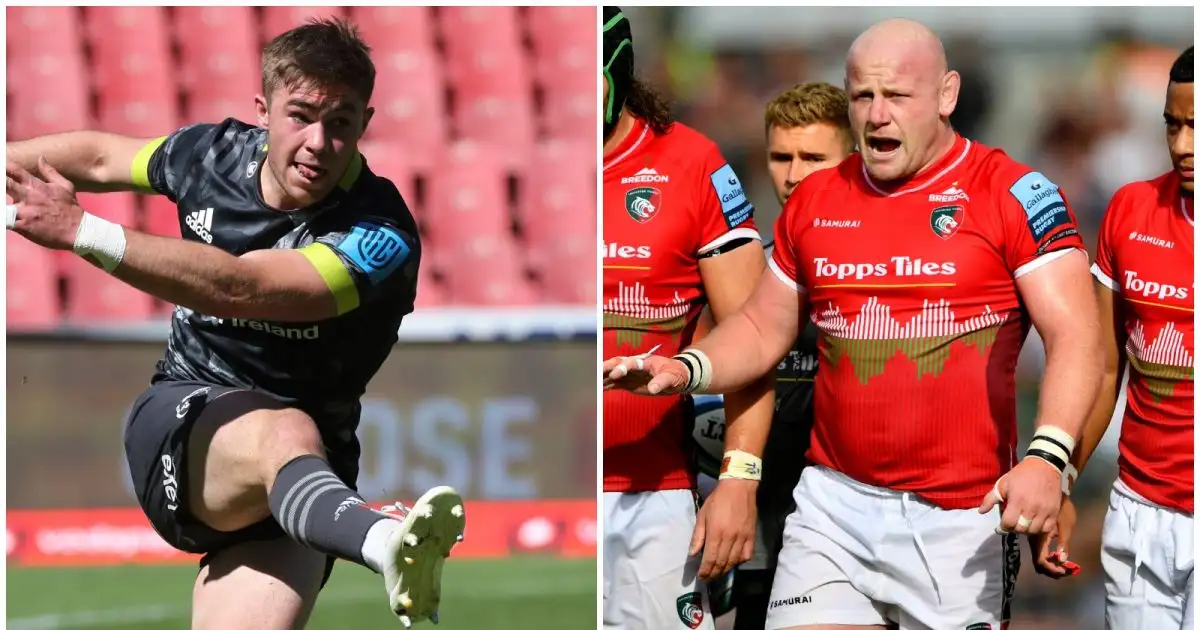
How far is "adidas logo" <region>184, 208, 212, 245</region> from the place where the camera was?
3250 millimetres

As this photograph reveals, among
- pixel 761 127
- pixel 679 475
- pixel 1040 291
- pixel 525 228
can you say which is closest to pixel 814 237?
pixel 1040 291

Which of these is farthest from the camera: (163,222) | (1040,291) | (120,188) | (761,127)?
(163,222)

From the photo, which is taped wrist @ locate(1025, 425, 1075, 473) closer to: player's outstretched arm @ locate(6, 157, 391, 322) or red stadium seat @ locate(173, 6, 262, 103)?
player's outstretched arm @ locate(6, 157, 391, 322)

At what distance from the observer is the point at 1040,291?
2713 millimetres

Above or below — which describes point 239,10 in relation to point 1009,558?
above

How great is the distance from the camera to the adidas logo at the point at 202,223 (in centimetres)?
325

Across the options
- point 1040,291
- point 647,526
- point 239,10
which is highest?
point 239,10

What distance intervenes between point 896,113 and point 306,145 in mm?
1277

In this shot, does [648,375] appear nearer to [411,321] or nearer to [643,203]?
[643,203]

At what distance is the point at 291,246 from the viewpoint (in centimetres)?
315

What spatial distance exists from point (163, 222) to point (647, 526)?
10.7 feet

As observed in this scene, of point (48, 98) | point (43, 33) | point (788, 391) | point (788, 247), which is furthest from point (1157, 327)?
point (43, 33)

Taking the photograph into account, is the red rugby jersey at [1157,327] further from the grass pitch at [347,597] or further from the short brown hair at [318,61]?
the grass pitch at [347,597]

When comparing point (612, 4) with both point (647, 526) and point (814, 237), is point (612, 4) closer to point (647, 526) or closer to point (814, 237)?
point (814, 237)
